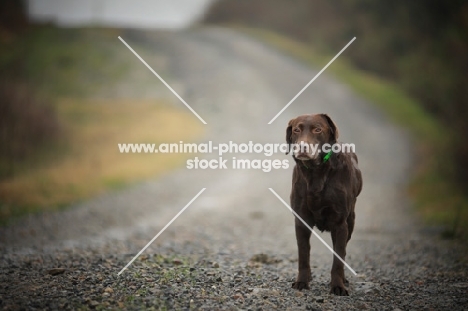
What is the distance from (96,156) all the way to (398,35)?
17596 mm

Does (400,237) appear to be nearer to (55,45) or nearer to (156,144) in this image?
(156,144)

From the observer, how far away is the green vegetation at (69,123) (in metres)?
17.1

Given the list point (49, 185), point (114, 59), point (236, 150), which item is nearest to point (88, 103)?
point (114, 59)

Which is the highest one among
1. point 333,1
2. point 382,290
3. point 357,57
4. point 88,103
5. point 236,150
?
point 333,1

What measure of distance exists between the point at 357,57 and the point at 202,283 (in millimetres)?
26147

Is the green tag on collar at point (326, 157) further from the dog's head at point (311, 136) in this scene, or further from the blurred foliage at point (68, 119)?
the blurred foliage at point (68, 119)

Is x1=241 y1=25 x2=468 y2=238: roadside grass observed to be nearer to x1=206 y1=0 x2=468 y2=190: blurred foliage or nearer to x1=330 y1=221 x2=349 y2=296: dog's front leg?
x1=206 y1=0 x2=468 y2=190: blurred foliage

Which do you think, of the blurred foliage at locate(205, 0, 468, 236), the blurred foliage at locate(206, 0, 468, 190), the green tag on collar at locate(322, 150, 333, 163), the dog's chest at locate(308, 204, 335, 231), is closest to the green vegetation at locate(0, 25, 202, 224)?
the dog's chest at locate(308, 204, 335, 231)

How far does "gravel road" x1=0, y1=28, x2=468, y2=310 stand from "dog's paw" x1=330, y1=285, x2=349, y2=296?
0.10m

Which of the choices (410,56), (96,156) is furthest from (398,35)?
(96,156)

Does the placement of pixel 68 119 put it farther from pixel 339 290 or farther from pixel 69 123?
pixel 339 290

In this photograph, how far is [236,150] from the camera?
72.6 ft

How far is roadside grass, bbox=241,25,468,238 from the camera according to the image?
1323 centimetres

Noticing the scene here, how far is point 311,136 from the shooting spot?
5832mm
